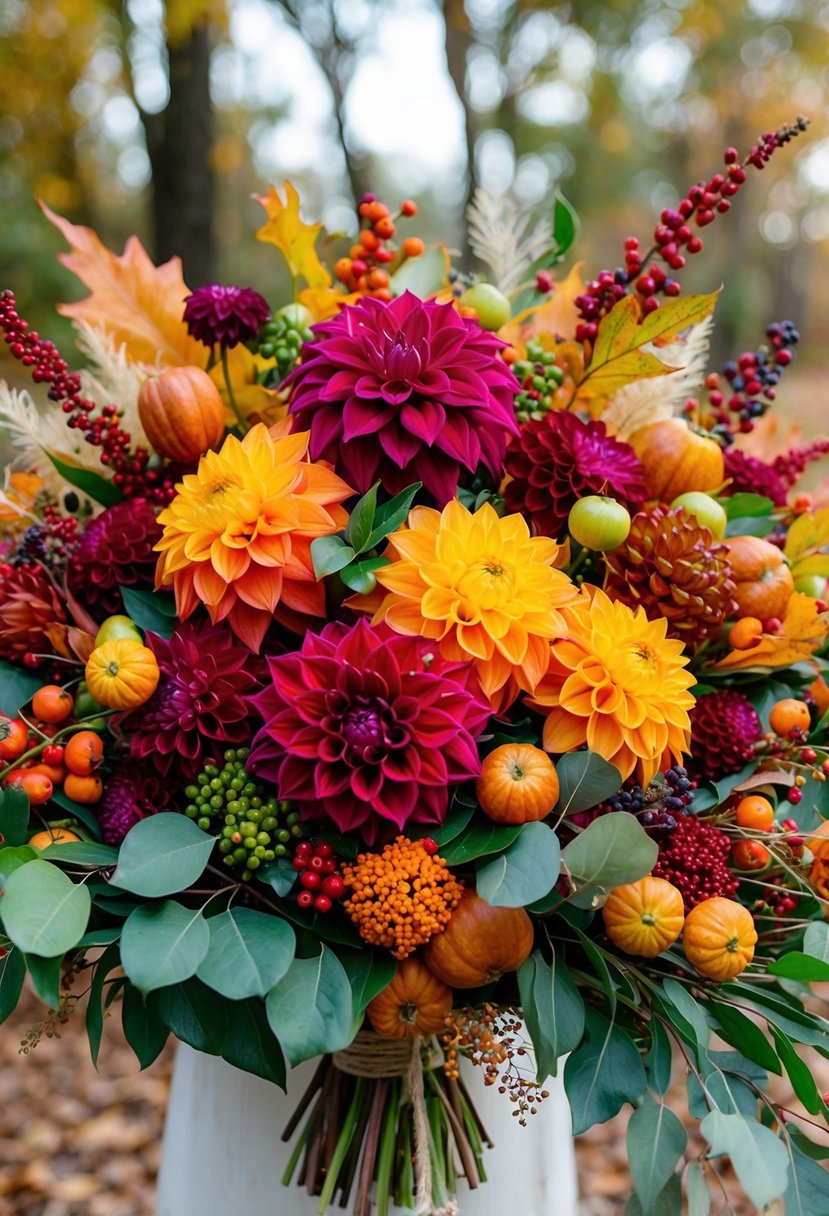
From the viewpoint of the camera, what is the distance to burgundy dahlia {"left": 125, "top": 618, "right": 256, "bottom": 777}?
0.71m

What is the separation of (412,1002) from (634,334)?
589mm

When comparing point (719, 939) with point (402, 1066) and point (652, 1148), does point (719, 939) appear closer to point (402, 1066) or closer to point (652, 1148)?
point (652, 1148)

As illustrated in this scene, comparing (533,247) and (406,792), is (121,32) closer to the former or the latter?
(533,247)

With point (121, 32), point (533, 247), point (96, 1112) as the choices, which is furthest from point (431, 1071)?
point (121, 32)

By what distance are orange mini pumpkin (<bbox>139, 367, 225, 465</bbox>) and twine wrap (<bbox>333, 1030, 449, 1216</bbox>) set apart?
53 cm

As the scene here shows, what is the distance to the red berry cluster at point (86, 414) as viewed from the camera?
33.0 inches

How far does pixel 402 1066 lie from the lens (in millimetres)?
830

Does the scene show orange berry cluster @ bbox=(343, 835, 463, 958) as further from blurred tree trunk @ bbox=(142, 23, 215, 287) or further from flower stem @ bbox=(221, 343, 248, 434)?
blurred tree trunk @ bbox=(142, 23, 215, 287)

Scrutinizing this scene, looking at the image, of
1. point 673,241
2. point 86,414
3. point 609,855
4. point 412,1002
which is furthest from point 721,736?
point 86,414

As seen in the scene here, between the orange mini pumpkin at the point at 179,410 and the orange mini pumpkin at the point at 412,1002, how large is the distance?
479 millimetres

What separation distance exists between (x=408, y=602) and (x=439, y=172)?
13.7 meters

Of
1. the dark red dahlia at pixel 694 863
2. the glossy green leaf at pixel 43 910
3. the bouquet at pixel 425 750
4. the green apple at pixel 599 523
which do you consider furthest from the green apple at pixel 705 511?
the glossy green leaf at pixel 43 910

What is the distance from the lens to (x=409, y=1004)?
27.7 inches

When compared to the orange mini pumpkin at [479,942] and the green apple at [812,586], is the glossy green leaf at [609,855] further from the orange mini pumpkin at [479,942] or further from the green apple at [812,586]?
the green apple at [812,586]
